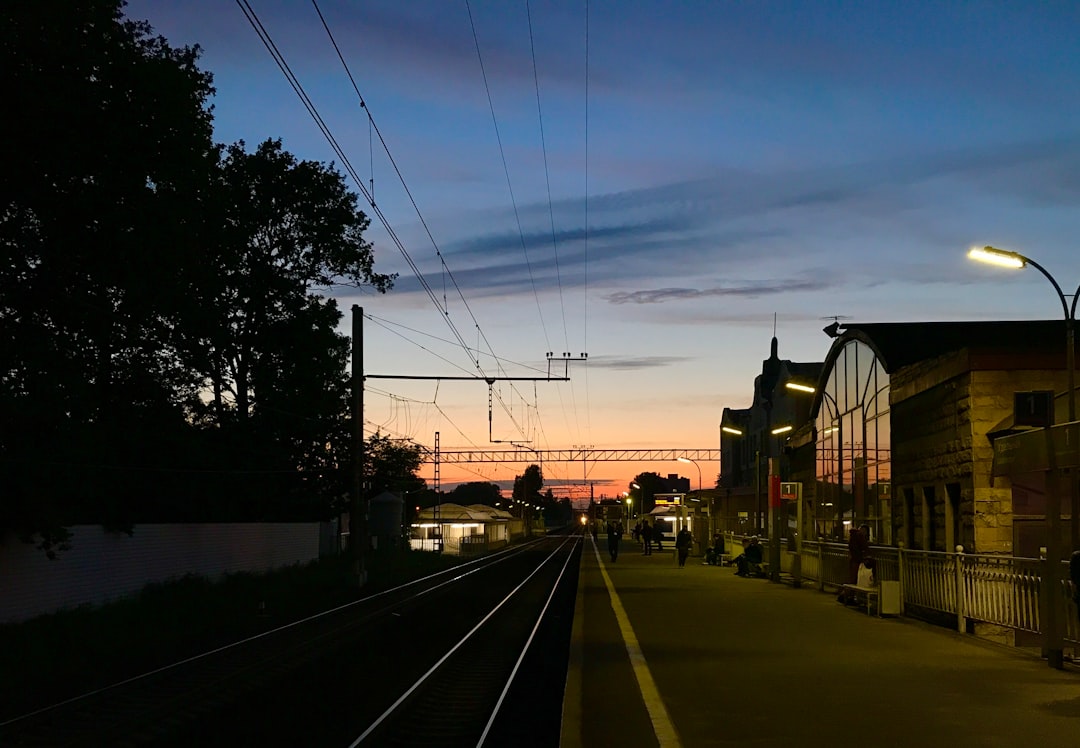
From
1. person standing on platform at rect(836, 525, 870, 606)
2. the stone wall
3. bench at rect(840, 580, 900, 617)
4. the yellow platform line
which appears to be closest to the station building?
the stone wall

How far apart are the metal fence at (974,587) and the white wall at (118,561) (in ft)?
52.5

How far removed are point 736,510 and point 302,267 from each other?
3036cm

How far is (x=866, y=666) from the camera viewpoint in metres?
14.7

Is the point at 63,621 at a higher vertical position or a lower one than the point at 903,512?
lower

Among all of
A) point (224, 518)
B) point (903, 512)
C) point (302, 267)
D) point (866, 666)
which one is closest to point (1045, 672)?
point (866, 666)

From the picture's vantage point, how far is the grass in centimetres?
1603

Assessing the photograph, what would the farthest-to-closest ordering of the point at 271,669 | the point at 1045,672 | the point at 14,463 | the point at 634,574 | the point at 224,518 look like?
the point at 224,518, the point at 634,574, the point at 14,463, the point at 271,669, the point at 1045,672

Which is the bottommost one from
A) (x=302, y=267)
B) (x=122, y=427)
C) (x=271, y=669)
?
(x=271, y=669)

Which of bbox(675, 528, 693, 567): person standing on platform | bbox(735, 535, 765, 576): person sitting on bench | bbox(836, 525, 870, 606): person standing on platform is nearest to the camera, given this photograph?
bbox(836, 525, 870, 606): person standing on platform

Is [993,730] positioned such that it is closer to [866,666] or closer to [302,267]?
[866,666]

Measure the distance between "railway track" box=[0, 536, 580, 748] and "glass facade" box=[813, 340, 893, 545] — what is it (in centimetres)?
952

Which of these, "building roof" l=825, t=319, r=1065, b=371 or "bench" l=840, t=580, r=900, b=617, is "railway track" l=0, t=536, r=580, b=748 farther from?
"building roof" l=825, t=319, r=1065, b=371

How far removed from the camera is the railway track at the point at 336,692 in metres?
11.4

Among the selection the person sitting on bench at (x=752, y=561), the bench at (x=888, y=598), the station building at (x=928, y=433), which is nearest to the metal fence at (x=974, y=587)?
the bench at (x=888, y=598)
